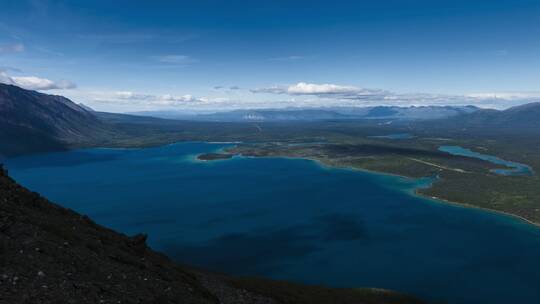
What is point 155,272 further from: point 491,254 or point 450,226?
point 450,226

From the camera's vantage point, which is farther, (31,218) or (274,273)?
(274,273)

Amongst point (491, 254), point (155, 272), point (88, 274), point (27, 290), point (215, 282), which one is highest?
point (27, 290)

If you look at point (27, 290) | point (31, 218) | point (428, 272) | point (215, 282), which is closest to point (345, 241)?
point (428, 272)

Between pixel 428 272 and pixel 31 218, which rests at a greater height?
pixel 31 218

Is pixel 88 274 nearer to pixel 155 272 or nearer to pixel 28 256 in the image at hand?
pixel 28 256

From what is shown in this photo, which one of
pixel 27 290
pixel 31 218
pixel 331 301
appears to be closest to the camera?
pixel 27 290

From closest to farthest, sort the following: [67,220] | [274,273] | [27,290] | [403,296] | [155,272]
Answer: [27,290], [155,272], [67,220], [403,296], [274,273]
